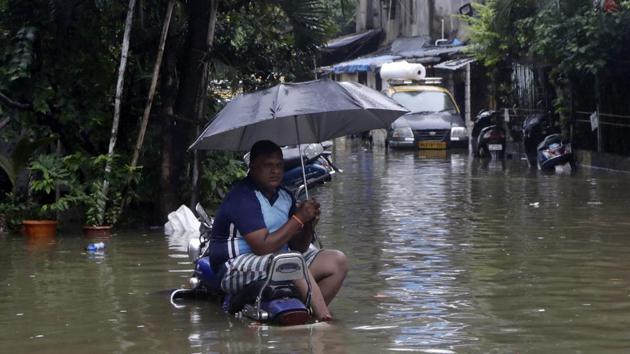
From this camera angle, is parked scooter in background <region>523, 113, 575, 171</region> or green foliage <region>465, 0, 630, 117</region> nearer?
green foliage <region>465, 0, 630, 117</region>

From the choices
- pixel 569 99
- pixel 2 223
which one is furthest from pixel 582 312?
pixel 569 99

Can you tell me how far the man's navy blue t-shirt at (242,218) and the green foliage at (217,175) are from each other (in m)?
7.06

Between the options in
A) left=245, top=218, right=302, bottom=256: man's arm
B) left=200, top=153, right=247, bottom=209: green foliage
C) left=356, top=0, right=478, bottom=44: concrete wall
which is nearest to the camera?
left=245, top=218, right=302, bottom=256: man's arm

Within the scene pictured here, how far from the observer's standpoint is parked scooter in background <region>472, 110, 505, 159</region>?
2839 centimetres

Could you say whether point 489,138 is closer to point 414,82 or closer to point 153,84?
point 414,82

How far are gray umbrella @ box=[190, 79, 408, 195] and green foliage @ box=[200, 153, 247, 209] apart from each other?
6230mm

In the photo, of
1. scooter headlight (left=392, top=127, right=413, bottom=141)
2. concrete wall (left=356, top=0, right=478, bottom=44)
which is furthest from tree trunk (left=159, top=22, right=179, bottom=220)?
concrete wall (left=356, top=0, right=478, bottom=44)

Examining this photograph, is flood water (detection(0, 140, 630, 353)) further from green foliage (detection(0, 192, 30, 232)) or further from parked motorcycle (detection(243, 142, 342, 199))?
parked motorcycle (detection(243, 142, 342, 199))

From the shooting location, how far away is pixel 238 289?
324 inches

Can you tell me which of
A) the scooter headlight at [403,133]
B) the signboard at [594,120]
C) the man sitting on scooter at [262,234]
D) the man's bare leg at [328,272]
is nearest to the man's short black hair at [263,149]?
the man sitting on scooter at [262,234]

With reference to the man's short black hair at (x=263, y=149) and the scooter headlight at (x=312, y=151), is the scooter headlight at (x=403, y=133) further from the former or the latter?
the man's short black hair at (x=263, y=149)

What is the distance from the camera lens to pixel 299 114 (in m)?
8.16

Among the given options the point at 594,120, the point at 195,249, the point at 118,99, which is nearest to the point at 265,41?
the point at 118,99

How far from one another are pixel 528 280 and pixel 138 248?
466 centimetres
